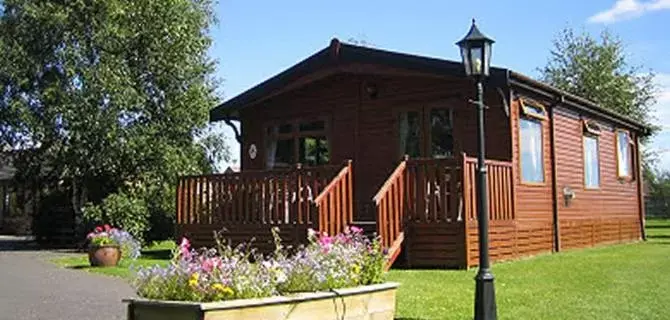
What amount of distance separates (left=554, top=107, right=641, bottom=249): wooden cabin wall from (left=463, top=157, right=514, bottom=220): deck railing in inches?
109

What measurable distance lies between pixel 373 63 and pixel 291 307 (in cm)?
987

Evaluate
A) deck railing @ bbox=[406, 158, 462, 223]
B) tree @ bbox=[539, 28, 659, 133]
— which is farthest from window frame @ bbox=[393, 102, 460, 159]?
tree @ bbox=[539, 28, 659, 133]

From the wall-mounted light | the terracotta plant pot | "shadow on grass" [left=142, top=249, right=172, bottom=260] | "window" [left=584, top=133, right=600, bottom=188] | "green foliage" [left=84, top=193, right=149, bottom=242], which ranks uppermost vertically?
the wall-mounted light

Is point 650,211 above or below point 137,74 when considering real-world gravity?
below

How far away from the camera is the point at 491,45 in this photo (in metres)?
7.25

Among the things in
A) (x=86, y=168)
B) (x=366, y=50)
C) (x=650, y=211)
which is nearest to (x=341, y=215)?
(x=366, y=50)

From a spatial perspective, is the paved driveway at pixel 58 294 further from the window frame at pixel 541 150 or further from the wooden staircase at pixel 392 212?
the window frame at pixel 541 150

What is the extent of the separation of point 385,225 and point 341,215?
111cm

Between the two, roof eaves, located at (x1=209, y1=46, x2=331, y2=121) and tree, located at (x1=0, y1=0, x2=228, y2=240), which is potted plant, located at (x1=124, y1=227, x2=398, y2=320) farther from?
tree, located at (x1=0, y1=0, x2=228, y2=240)

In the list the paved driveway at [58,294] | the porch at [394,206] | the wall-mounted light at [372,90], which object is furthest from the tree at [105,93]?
the wall-mounted light at [372,90]

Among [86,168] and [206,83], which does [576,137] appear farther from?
[86,168]

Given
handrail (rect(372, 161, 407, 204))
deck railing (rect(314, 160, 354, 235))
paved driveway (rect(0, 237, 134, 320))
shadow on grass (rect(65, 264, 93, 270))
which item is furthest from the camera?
shadow on grass (rect(65, 264, 93, 270))

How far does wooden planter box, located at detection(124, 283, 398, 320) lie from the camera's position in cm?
479

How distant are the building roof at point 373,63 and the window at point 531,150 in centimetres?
65
